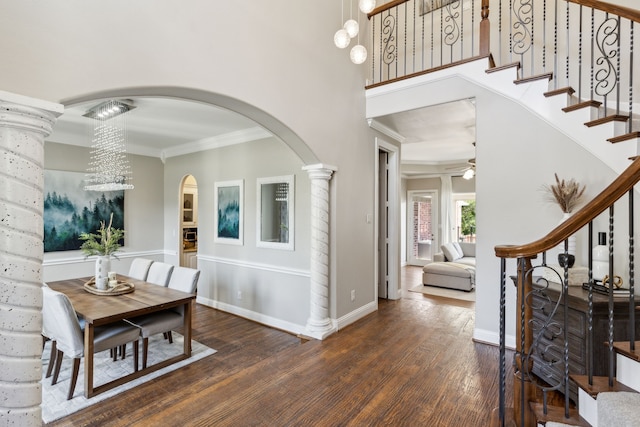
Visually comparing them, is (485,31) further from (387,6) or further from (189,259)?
(189,259)

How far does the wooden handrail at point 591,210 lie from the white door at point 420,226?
7.47m

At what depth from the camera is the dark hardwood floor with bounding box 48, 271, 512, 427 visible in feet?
6.79

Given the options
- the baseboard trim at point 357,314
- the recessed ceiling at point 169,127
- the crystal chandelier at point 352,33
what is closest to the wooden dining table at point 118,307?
the baseboard trim at point 357,314

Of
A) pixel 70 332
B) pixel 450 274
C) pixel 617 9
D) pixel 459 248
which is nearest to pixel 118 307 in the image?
pixel 70 332

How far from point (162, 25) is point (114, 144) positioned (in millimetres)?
3795

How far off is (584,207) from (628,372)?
87 cm

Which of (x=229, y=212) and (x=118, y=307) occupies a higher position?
(x=229, y=212)

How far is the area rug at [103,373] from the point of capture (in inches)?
102

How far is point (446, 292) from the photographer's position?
5609 millimetres

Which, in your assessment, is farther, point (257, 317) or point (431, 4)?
point (257, 317)

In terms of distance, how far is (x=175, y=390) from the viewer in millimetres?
2773

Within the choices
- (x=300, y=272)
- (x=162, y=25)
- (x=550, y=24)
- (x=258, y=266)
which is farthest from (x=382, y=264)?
(x=162, y=25)

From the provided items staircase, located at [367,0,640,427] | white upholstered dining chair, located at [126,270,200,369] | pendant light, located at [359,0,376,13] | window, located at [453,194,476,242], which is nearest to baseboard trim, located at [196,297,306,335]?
white upholstered dining chair, located at [126,270,200,369]

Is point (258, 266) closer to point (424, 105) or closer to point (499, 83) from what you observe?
point (424, 105)
